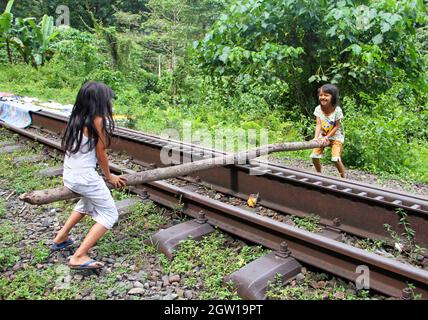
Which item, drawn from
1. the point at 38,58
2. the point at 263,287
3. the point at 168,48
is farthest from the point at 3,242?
the point at 168,48

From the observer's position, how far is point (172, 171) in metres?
3.88

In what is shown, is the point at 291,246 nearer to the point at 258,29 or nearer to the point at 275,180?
the point at 275,180

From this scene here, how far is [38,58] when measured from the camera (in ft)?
55.2

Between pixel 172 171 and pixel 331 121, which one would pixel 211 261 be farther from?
pixel 331 121

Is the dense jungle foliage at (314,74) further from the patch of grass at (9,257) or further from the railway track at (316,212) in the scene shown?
the patch of grass at (9,257)

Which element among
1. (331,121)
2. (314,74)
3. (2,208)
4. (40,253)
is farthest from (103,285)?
(314,74)

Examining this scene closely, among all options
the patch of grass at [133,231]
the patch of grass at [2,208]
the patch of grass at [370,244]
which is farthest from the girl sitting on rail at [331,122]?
the patch of grass at [2,208]

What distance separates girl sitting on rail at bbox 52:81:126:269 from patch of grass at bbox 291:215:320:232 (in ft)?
5.65

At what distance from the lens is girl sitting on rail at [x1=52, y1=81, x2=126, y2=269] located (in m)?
3.07

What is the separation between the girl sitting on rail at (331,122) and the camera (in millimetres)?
4969

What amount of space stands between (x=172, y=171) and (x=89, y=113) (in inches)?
42.5

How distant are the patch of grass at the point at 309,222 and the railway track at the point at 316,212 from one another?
2.7 inches

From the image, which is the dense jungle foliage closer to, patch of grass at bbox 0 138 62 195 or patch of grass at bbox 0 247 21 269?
patch of grass at bbox 0 138 62 195

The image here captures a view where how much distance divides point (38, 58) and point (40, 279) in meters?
15.9
